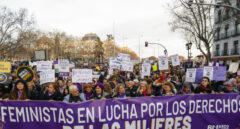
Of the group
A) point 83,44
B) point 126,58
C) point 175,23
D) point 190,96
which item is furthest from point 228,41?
point 83,44

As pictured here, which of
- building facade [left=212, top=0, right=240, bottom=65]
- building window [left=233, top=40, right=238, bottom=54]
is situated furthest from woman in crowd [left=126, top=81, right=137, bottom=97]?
building window [left=233, top=40, right=238, bottom=54]

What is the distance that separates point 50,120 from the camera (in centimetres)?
340

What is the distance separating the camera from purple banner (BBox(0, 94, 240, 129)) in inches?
134

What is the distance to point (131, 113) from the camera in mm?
3568

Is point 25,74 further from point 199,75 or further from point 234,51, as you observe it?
point 234,51

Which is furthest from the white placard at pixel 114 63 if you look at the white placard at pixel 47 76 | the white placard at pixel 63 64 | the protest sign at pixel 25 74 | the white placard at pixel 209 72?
the white placard at pixel 209 72

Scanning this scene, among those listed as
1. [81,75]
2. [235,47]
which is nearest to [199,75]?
[81,75]

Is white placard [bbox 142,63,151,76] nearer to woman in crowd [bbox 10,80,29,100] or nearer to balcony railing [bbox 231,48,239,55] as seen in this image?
woman in crowd [bbox 10,80,29,100]

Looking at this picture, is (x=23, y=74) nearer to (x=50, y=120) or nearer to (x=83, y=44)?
(x=50, y=120)

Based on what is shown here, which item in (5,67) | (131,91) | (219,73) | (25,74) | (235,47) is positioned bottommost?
(131,91)

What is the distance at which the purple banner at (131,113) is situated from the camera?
3404mm

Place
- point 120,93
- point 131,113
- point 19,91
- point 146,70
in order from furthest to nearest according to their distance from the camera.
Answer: point 146,70
point 120,93
point 19,91
point 131,113

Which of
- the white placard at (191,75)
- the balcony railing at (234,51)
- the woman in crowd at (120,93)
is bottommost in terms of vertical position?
the woman in crowd at (120,93)

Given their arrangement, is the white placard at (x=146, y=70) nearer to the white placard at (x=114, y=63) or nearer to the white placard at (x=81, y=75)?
the white placard at (x=114, y=63)
